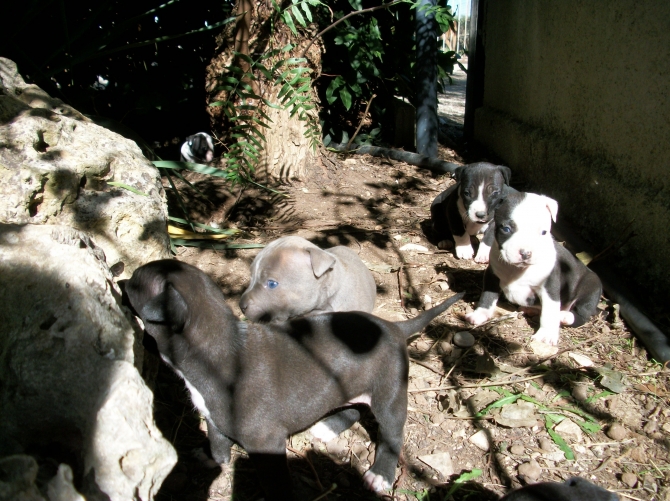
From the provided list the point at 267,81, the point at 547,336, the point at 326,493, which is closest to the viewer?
the point at 326,493

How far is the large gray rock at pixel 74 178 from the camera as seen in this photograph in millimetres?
3273

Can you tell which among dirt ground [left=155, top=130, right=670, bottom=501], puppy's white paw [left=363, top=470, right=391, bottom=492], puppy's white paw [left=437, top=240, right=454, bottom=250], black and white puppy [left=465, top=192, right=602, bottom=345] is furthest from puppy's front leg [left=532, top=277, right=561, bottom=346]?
puppy's white paw [left=363, top=470, right=391, bottom=492]

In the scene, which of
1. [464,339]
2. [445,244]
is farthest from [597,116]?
[464,339]

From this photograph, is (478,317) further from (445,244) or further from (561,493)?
(561,493)

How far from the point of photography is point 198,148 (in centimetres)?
825

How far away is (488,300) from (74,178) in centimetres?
326

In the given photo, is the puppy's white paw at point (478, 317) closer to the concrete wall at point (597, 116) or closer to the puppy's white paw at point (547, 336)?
the puppy's white paw at point (547, 336)

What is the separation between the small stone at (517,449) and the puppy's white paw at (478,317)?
55.5 inches

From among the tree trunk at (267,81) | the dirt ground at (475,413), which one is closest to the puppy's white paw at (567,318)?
the dirt ground at (475,413)

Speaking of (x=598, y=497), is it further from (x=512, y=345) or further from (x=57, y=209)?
(x=57, y=209)

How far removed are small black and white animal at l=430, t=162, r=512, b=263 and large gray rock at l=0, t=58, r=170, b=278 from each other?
3.19m

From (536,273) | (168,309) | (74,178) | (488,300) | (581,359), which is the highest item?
(74,178)

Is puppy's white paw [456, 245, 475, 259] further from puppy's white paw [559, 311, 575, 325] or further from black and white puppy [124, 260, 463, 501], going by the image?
black and white puppy [124, 260, 463, 501]

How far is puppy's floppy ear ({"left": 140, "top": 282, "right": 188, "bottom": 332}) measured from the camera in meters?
2.68
